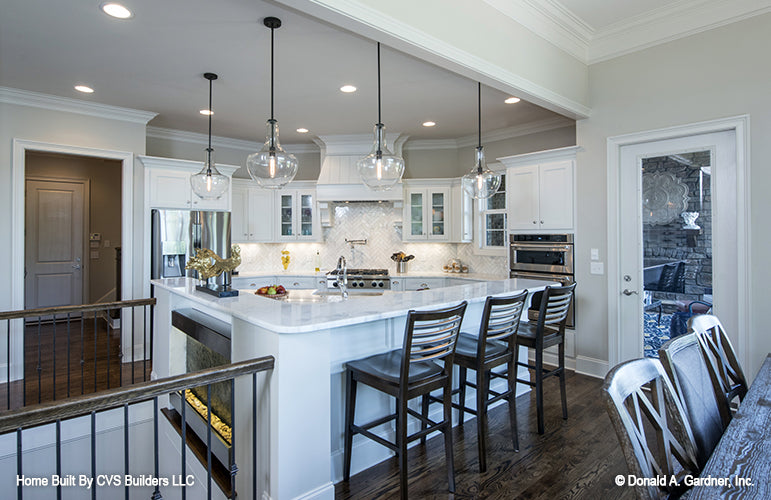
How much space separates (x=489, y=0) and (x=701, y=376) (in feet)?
9.13

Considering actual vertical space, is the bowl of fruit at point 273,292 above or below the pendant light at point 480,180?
below

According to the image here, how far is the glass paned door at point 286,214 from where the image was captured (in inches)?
261

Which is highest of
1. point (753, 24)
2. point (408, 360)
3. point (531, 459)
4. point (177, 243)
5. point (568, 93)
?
point (753, 24)

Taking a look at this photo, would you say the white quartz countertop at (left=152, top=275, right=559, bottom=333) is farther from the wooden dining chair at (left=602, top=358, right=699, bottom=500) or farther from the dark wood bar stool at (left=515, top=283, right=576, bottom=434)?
the wooden dining chair at (left=602, top=358, right=699, bottom=500)

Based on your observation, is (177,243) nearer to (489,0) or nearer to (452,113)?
(452,113)

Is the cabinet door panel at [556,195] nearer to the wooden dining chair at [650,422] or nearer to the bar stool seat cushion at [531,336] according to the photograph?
the bar stool seat cushion at [531,336]

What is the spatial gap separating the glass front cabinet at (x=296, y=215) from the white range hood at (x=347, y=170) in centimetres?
56

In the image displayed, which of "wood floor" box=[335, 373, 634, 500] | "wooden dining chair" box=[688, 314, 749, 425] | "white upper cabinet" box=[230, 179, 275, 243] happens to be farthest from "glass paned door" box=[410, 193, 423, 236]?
"wooden dining chair" box=[688, 314, 749, 425]

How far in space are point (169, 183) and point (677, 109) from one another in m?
5.37

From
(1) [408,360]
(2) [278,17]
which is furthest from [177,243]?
(1) [408,360]

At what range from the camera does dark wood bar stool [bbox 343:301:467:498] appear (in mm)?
2074

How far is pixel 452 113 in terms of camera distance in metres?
4.97

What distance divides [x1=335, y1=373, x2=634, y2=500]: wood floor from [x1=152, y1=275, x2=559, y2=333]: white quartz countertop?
97 centimetres

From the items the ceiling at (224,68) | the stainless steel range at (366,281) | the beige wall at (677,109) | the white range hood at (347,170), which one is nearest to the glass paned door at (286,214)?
the white range hood at (347,170)
